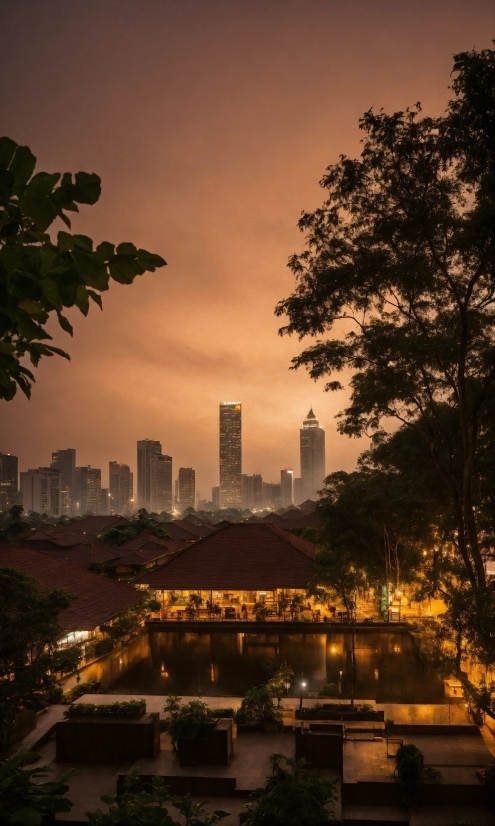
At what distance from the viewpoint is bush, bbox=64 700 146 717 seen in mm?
14008

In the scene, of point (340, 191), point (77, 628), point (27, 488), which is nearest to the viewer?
point (340, 191)

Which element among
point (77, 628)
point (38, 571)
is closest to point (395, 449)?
point (77, 628)

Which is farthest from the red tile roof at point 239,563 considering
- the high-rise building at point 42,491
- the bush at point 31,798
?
the high-rise building at point 42,491

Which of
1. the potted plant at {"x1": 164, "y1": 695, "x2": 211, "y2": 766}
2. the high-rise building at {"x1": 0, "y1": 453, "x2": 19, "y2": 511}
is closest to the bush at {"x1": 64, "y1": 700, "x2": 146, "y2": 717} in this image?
the potted plant at {"x1": 164, "y1": 695, "x2": 211, "y2": 766}

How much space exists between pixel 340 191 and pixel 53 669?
480 inches

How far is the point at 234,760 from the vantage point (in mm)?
12898

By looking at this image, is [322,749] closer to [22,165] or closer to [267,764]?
[267,764]

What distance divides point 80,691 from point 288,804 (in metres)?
12.2

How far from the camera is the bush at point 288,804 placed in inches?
253

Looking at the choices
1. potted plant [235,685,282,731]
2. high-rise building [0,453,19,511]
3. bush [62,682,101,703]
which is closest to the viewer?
potted plant [235,685,282,731]

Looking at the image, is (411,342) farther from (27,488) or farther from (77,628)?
(27,488)

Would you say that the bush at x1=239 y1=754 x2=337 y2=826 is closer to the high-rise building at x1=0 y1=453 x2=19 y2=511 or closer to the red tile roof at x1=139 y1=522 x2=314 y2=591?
the red tile roof at x1=139 y1=522 x2=314 y2=591

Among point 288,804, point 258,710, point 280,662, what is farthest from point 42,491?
point 288,804

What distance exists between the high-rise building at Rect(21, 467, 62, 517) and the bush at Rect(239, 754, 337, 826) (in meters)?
193
